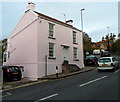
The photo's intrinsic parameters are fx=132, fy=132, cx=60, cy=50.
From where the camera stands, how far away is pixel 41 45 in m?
14.5

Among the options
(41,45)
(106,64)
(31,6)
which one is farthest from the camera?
(31,6)

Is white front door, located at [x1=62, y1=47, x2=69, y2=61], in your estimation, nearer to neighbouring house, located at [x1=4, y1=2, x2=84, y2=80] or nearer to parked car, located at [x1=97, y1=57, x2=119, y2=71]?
neighbouring house, located at [x1=4, y1=2, x2=84, y2=80]

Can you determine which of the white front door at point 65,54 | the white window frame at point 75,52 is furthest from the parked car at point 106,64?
the white window frame at point 75,52

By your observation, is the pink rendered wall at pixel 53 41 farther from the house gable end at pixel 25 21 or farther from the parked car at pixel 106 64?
the parked car at pixel 106 64

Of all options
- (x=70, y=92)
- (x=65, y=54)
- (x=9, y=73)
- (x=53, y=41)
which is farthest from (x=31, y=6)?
(x=70, y=92)

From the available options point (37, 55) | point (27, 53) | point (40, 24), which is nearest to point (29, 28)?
point (40, 24)

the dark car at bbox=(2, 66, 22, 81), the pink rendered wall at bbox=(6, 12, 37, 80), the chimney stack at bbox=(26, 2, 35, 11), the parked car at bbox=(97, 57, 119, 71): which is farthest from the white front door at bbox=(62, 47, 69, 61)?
the chimney stack at bbox=(26, 2, 35, 11)

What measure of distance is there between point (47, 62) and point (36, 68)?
5.12ft

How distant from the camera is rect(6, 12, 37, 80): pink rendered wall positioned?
14.4 meters

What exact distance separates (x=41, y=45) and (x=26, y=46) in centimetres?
266

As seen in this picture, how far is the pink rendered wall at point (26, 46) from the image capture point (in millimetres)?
14434

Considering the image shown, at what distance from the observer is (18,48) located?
18.2 meters

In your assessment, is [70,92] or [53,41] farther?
[53,41]

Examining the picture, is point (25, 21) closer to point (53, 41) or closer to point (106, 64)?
point (53, 41)
